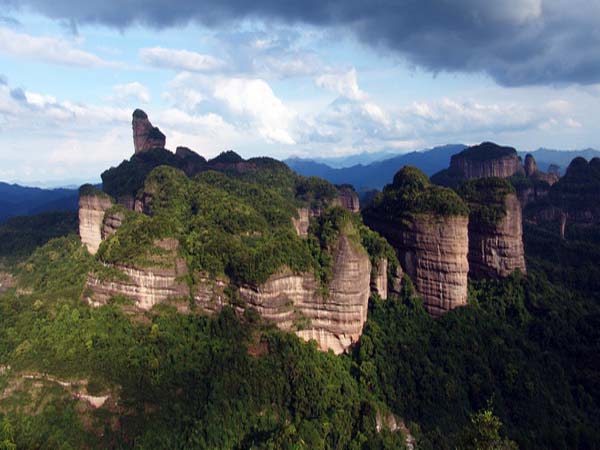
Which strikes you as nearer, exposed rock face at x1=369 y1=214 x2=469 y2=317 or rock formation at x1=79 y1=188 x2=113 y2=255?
exposed rock face at x1=369 y1=214 x2=469 y2=317

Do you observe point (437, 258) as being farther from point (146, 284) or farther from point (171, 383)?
point (146, 284)

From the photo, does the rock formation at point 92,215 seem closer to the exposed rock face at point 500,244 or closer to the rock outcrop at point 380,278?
the rock outcrop at point 380,278

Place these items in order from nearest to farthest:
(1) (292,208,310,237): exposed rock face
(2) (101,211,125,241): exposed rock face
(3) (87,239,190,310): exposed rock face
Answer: (3) (87,239,190,310): exposed rock face → (2) (101,211,125,241): exposed rock face → (1) (292,208,310,237): exposed rock face

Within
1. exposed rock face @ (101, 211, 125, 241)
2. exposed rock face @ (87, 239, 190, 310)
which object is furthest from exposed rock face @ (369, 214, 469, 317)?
exposed rock face @ (101, 211, 125, 241)

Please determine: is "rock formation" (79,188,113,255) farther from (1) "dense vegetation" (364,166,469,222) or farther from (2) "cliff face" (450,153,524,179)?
(2) "cliff face" (450,153,524,179)

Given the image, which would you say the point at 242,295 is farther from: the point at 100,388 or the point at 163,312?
the point at 100,388

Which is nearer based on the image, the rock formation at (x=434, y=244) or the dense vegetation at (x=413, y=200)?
the rock formation at (x=434, y=244)

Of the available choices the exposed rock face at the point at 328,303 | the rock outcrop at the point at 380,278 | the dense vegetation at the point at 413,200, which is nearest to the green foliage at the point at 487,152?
the dense vegetation at the point at 413,200
